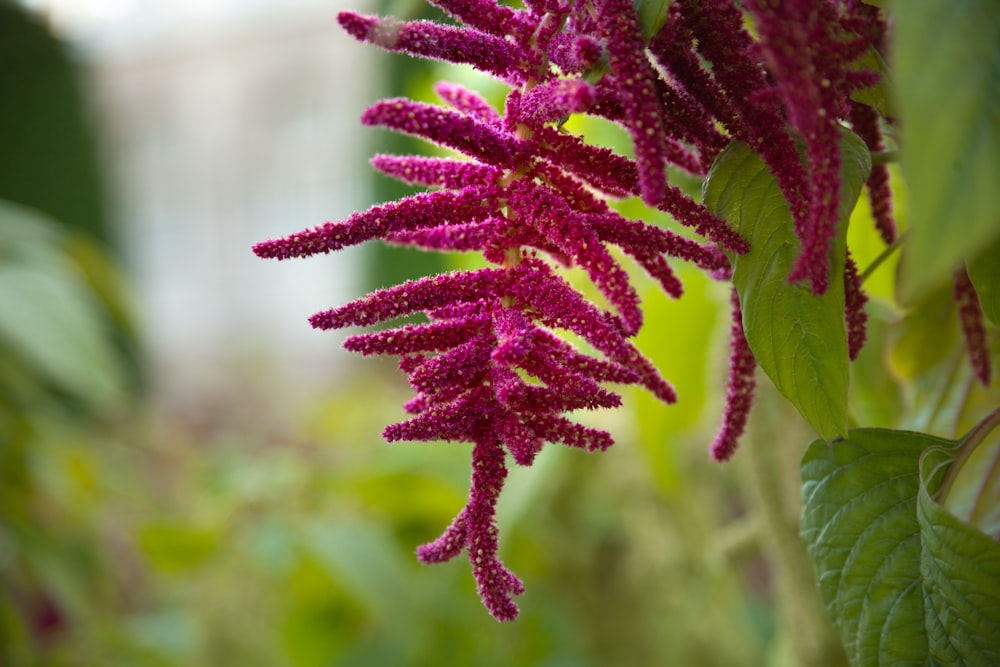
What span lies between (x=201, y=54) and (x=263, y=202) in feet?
2.78

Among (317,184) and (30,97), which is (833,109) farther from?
(317,184)

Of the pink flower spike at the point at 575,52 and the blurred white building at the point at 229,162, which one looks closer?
the pink flower spike at the point at 575,52

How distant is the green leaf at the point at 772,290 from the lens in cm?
30

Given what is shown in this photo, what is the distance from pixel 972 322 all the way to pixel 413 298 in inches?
8.7

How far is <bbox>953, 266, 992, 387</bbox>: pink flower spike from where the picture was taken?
1.19 feet

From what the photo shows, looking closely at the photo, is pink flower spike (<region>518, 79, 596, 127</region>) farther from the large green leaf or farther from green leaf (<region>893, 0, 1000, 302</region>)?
the large green leaf

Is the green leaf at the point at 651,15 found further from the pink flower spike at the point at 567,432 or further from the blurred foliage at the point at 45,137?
the blurred foliage at the point at 45,137

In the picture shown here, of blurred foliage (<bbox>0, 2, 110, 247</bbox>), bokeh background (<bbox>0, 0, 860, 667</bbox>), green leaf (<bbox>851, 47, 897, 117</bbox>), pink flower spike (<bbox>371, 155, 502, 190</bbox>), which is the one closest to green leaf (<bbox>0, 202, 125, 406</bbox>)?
bokeh background (<bbox>0, 0, 860, 667</bbox>)

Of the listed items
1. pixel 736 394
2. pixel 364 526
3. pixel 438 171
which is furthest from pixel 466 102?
pixel 364 526

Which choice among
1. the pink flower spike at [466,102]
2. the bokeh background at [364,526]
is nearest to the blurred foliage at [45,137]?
the bokeh background at [364,526]

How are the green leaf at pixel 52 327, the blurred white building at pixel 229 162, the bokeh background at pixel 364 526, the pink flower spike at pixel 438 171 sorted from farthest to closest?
the blurred white building at pixel 229 162
the green leaf at pixel 52 327
the bokeh background at pixel 364 526
the pink flower spike at pixel 438 171

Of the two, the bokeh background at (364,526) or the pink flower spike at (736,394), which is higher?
the bokeh background at (364,526)

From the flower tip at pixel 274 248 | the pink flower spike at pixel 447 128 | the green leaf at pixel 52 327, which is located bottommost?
the flower tip at pixel 274 248

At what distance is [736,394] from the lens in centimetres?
34
